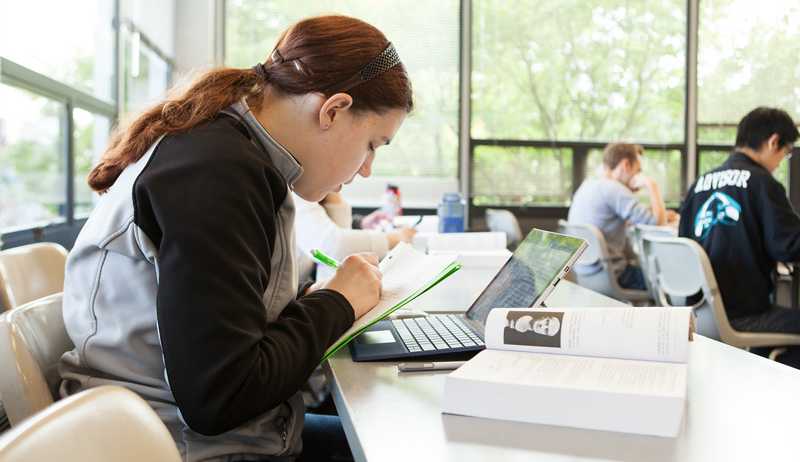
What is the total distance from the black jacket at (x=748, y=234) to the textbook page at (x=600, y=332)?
72.6 inches

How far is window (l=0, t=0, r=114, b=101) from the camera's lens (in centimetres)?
258

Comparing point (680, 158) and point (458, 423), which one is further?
point (680, 158)

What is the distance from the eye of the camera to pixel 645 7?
5375mm

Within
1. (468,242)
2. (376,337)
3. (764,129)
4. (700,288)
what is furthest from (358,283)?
(764,129)

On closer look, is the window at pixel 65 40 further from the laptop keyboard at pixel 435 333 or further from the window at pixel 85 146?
the laptop keyboard at pixel 435 333

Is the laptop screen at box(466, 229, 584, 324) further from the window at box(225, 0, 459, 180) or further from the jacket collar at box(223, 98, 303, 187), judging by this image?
the window at box(225, 0, 459, 180)

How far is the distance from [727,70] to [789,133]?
123 inches

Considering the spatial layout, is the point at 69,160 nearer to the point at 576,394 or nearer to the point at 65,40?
the point at 65,40

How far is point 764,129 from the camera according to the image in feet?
8.63

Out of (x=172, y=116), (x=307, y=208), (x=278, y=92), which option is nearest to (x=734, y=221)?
(x=307, y=208)

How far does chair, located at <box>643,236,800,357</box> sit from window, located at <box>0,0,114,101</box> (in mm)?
2448

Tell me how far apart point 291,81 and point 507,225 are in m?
3.34

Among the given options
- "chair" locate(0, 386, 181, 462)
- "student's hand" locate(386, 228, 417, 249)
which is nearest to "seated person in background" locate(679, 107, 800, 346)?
"student's hand" locate(386, 228, 417, 249)

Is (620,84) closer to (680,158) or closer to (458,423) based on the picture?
(680,158)
